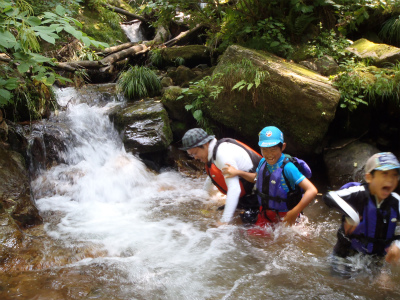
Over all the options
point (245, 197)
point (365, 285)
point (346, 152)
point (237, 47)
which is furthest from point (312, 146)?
point (365, 285)

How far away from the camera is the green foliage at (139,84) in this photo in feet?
25.7

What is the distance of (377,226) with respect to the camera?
2.52 metres

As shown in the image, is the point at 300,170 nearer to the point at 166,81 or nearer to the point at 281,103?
the point at 281,103

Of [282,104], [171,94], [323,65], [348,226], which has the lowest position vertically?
[348,226]

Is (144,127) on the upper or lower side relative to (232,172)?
upper

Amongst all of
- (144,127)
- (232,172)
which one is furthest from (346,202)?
(144,127)

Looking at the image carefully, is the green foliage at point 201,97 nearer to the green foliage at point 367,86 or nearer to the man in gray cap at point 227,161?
the green foliage at point 367,86

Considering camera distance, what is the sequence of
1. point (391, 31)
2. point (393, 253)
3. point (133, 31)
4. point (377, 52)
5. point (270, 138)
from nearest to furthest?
point (393, 253) < point (270, 138) < point (377, 52) < point (391, 31) < point (133, 31)

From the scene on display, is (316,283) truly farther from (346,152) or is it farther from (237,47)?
(237,47)

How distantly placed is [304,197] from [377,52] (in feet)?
16.1

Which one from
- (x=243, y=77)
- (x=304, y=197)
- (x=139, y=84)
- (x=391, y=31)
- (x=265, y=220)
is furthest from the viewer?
(x=139, y=84)

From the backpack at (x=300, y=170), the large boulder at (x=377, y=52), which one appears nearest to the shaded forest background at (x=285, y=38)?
the large boulder at (x=377, y=52)

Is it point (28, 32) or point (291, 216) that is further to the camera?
point (28, 32)

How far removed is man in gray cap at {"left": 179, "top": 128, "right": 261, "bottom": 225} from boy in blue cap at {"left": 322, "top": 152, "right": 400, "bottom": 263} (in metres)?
1.30
